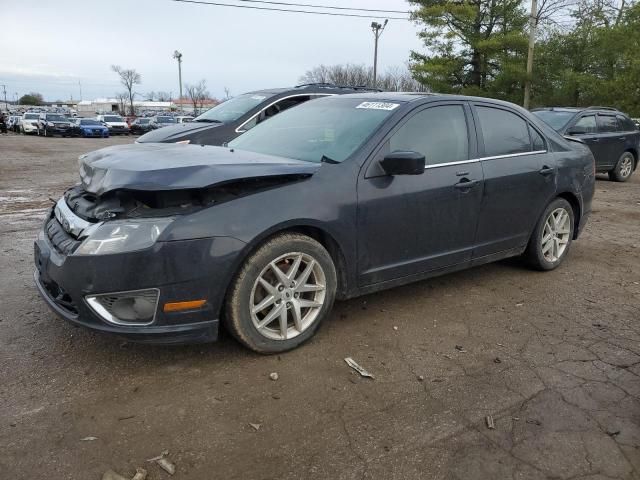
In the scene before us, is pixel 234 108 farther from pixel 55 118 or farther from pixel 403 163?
pixel 55 118

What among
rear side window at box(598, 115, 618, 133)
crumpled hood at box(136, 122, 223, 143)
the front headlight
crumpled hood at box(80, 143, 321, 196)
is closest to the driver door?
crumpled hood at box(80, 143, 321, 196)

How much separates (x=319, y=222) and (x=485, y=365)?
4.39 ft

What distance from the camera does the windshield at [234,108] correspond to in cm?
818

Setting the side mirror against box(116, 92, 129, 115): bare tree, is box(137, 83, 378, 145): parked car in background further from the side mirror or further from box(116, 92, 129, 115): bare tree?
box(116, 92, 129, 115): bare tree

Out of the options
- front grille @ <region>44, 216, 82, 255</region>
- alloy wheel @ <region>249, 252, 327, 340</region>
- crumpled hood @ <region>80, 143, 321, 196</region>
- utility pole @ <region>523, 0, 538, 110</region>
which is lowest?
alloy wheel @ <region>249, 252, 327, 340</region>

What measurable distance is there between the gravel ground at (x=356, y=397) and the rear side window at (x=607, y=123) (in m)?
9.09

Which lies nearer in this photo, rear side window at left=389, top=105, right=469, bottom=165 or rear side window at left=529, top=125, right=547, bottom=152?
rear side window at left=389, top=105, right=469, bottom=165

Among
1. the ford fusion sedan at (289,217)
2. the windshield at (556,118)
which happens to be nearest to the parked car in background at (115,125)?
the windshield at (556,118)

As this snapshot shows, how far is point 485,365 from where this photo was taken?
129 inches

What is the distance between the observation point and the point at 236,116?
811 cm

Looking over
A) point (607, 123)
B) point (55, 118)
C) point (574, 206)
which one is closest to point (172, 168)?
point (574, 206)

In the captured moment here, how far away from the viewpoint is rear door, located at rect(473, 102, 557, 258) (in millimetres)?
4328

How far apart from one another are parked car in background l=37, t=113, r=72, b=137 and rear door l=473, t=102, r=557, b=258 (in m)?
34.7

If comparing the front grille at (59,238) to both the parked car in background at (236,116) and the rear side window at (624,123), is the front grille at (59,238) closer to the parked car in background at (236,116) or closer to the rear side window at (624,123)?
the parked car in background at (236,116)
